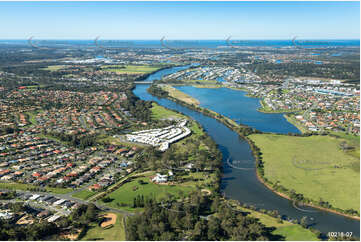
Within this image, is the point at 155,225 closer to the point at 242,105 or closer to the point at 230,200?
the point at 230,200

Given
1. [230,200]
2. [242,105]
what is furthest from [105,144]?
[242,105]

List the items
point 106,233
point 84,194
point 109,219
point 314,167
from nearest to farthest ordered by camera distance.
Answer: point 106,233 → point 109,219 → point 84,194 → point 314,167

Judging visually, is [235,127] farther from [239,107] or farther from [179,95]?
[179,95]

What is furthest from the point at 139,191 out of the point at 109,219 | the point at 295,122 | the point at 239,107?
the point at 239,107

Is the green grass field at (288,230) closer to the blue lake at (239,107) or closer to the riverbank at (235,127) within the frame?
the riverbank at (235,127)

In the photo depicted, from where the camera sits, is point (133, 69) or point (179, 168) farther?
point (133, 69)

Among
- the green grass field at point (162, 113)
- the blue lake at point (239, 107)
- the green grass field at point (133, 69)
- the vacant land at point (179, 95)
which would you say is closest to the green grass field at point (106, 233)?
the blue lake at point (239, 107)
